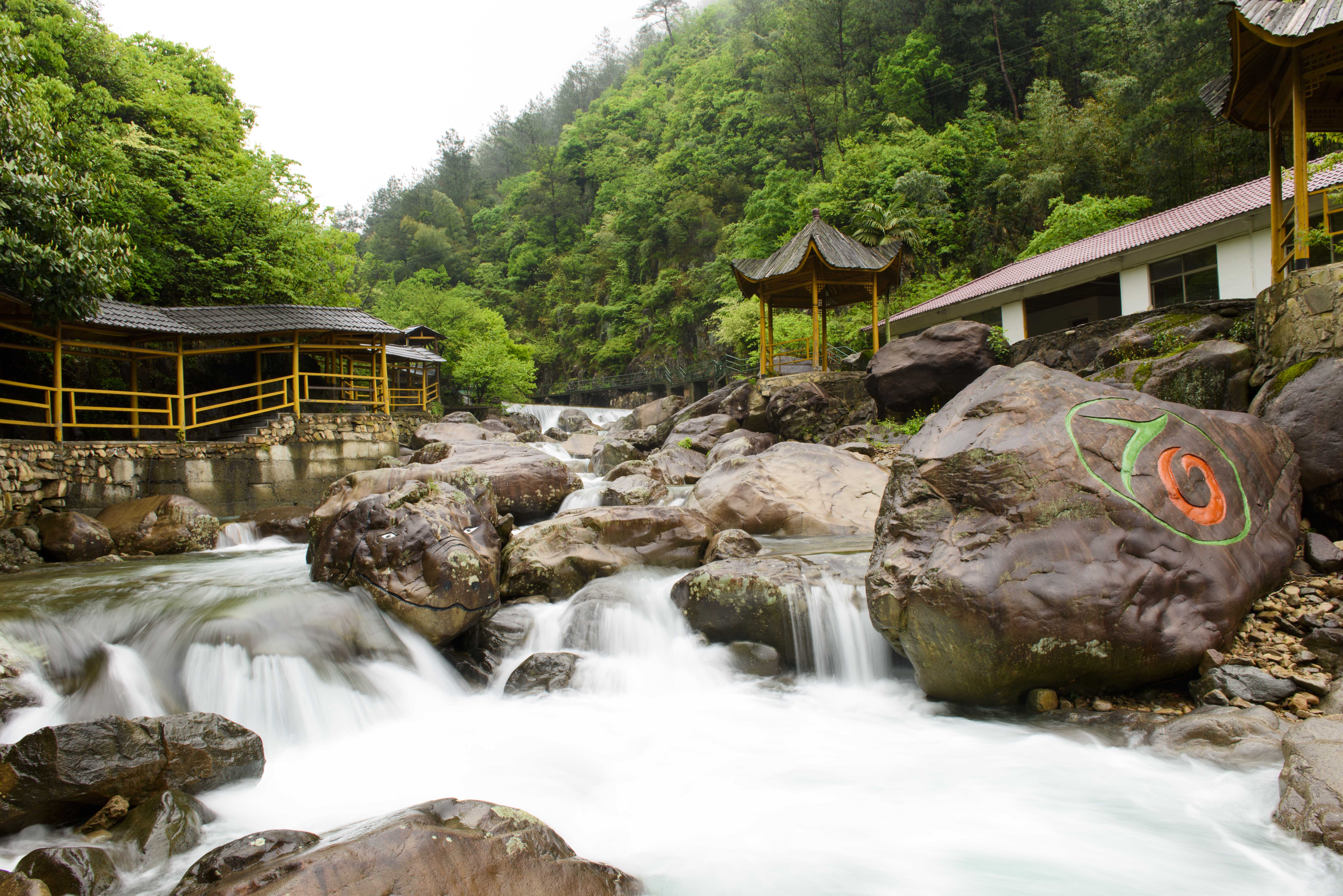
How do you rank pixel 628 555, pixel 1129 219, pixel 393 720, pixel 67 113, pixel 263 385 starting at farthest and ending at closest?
Result: pixel 1129 219 < pixel 263 385 < pixel 67 113 < pixel 628 555 < pixel 393 720

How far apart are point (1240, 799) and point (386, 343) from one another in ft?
66.0

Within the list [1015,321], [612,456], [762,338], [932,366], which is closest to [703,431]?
[612,456]

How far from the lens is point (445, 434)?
1909 cm

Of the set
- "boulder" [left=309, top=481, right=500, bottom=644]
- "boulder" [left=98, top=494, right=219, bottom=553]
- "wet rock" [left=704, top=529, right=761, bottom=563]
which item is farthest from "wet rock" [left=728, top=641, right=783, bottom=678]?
"boulder" [left=98, top=494, right=219, bottom=553]

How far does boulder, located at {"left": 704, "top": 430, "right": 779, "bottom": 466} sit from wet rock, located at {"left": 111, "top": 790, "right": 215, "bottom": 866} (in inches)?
431

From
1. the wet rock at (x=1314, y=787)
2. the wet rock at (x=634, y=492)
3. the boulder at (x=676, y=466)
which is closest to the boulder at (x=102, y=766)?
the wet rock at (x=1314, y=787)

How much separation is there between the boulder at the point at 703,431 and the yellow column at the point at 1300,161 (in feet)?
37.5

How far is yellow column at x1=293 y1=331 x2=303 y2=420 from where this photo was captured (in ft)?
53.0

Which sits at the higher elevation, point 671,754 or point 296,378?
point 296,378

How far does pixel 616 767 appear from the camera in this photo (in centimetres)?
512

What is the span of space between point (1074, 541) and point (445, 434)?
16828mm

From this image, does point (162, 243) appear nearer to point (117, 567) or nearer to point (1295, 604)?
point (117, 567)

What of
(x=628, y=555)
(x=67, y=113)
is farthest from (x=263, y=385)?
(x=628, y=555)

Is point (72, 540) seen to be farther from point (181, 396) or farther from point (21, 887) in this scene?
point (21, 887)
